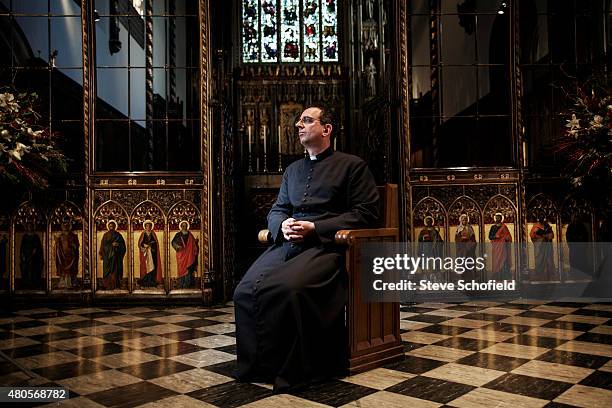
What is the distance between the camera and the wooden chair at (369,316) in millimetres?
2730

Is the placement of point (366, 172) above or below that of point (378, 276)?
above

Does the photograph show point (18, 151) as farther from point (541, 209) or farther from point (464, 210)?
point (541, 209)

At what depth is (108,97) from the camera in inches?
210

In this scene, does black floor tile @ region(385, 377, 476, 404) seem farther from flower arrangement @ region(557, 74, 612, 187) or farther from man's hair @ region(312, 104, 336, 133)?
flower arrangement @ region(557, 74, 612, 187)

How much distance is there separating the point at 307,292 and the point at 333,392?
47 centimetres

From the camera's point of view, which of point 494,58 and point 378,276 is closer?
point 378,276

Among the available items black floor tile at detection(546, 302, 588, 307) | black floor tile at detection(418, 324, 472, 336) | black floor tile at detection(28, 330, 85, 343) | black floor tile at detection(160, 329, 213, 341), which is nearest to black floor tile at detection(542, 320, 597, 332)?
black floor tile at detection(418, 324, 472, 336)

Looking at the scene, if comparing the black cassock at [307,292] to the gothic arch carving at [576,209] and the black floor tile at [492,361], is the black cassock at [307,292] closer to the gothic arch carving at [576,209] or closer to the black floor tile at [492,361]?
the black floor tile at [492,361]

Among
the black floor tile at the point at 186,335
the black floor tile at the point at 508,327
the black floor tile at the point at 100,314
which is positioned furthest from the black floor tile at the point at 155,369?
the black floor tile at the point at 508,327

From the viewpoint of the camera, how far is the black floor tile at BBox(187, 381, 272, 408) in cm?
228

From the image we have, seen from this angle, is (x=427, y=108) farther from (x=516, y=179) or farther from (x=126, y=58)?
(x=126, y=58)

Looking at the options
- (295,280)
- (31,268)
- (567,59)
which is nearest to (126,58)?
(31,268)

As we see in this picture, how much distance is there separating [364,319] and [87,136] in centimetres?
356

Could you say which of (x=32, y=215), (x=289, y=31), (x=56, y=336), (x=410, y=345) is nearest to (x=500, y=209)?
(x=410, y=345)
